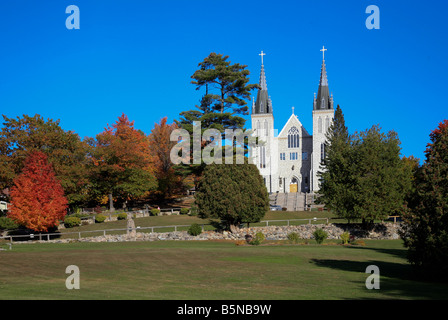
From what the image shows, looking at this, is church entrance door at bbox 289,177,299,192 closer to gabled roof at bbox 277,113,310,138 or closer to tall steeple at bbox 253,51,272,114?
gabled roof at bbox 277,113,310,138

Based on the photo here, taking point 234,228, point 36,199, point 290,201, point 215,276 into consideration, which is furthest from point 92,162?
point 215,276

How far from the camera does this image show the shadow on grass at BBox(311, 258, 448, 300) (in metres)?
10.4

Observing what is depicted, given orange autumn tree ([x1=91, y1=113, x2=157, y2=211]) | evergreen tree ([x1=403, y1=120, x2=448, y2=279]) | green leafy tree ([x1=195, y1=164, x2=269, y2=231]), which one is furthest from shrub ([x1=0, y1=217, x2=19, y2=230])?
evergreen tree ([x1=403, y1=120, x2=448, y2=279])

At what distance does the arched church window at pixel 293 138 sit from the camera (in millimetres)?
82250

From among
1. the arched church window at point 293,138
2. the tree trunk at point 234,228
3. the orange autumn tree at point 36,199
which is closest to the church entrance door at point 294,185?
the arched church window at point 293,138

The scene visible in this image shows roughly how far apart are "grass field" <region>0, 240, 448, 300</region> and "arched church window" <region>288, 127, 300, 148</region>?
62.6 metres

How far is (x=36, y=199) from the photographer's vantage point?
33.6 metres

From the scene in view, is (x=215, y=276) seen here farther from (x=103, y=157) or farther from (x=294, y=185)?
(x=294, y=185)

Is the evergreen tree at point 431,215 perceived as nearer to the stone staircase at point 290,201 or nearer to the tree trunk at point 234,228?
the tree trunk at point 234,228

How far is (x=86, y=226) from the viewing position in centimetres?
4012

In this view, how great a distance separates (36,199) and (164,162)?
27245 millimetres
